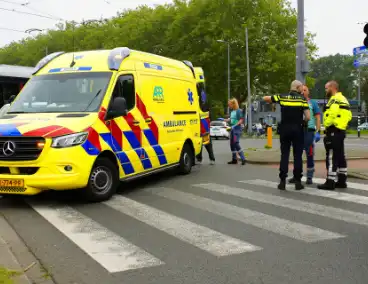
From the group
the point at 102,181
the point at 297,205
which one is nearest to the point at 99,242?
the point at 102,181

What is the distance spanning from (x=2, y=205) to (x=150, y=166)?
273cm

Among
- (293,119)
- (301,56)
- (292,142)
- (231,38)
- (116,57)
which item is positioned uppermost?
(231,38)

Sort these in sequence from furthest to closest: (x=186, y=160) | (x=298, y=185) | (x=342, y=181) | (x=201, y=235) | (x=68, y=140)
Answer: (x=186, y=160) < (x=342, y=181) < (x=298, y=185) < (x=68, y=140) < (x=201, y=235)

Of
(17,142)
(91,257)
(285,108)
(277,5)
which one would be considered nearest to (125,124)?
(17,142)

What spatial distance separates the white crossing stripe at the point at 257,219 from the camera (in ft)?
17.6

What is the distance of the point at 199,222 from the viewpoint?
238 inches

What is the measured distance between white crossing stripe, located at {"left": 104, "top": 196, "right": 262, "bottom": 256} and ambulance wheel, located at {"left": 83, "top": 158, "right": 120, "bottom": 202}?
0.17 meters

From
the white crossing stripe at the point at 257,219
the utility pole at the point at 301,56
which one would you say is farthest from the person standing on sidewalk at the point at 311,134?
the utility pole at the point at 301,56

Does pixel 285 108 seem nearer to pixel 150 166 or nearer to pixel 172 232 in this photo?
pixel 150 166

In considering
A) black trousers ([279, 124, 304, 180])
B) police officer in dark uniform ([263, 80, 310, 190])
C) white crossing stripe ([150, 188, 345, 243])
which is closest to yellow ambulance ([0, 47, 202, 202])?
white crossing stripe ([150, 188, 345, 243])

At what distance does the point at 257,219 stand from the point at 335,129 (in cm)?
290

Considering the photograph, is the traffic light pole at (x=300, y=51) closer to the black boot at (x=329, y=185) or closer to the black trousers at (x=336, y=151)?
the black trousers at (x=336, y=151)

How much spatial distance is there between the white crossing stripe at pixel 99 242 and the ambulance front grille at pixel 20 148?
796 millimetres

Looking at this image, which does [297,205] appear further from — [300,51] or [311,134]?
[300,51]
